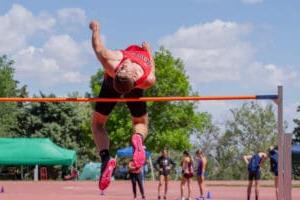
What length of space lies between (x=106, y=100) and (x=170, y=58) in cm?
4255

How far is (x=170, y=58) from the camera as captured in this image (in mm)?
50906

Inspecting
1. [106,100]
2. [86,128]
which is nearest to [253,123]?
[86,128]

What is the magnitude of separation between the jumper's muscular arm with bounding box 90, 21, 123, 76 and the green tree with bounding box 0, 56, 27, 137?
4761 cm

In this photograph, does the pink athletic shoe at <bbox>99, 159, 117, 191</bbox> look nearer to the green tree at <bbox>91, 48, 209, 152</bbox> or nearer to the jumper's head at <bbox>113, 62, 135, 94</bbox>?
the jumper's head at <bbox>113, 62, 135, 94</bbox>

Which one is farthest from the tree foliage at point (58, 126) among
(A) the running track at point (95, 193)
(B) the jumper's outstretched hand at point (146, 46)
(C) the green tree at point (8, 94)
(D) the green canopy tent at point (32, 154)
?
(B) the jumper's outstretched hand at point (146, 46)

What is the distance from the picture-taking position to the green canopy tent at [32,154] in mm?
42500

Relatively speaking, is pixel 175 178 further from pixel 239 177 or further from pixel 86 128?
pixel 86 128

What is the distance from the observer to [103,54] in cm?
824

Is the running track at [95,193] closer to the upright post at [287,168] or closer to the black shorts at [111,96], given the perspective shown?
the black shorts at [111,96]

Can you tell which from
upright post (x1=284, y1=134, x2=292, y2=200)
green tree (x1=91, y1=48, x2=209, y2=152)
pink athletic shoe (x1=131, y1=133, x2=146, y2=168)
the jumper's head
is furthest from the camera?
green tree (x1=91, y1=48, x2=209, y2=152)

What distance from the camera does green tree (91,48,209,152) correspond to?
49.8 m

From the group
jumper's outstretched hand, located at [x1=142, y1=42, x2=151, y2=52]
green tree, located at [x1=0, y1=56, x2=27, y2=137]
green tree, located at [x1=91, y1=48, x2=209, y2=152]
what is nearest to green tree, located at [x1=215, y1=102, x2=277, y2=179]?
green tree, located at [x1=91, y1=48, x2=209, y2=152]

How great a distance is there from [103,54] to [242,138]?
137ft

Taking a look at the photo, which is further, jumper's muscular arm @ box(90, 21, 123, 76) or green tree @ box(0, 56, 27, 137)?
green tree @ box(0, 56, 27, 137)
